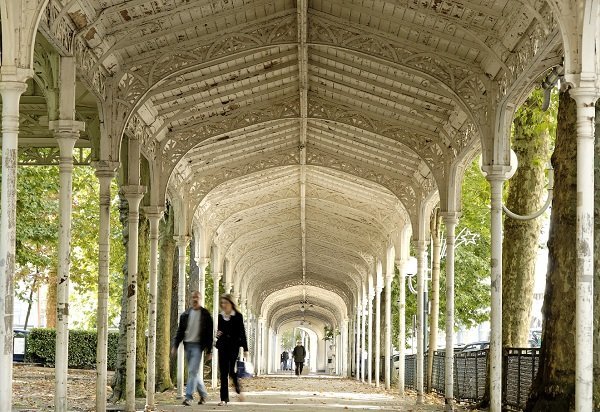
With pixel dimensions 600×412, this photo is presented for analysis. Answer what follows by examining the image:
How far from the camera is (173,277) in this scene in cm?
2702

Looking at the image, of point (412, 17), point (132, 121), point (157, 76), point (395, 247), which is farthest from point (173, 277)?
point (412, 17)

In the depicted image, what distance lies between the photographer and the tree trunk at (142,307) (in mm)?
19797

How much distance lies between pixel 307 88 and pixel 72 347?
18704 millimetres

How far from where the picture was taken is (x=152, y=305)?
18.2m

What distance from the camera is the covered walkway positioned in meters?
10.4

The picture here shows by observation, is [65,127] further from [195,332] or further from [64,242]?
[195,332]

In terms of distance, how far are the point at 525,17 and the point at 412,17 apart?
2.13 meters

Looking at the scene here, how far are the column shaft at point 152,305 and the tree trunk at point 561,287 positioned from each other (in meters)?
6.82

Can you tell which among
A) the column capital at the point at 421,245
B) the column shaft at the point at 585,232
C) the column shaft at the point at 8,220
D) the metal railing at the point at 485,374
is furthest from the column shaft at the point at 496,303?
the column capital at the point at 421,245

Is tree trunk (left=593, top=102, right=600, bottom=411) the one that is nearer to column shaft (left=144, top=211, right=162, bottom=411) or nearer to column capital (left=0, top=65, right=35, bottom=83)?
column capital (left=0, top=65, right=35, bottom=83)

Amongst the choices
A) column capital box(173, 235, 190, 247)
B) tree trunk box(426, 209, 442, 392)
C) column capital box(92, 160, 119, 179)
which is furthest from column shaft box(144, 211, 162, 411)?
tree trunk box(426, 209, 442, 392)


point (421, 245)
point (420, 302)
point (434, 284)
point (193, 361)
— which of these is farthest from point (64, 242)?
point (421, 245)

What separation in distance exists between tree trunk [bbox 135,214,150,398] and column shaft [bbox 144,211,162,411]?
54cm

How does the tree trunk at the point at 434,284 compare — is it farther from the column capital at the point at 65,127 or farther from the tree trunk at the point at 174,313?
the column capital at the point at 65,127
